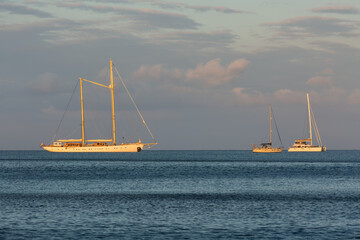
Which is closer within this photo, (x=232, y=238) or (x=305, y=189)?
(x=232, y=238)

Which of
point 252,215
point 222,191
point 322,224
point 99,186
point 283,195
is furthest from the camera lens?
point 99,186

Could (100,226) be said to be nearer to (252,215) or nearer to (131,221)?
(131,221)

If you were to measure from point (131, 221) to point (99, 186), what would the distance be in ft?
134

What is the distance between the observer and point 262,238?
40031mm

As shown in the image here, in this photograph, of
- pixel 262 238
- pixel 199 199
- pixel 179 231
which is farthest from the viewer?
pixel 199 199

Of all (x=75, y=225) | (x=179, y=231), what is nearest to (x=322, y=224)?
(x=179, y=231)

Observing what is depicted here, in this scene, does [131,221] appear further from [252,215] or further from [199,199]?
[199,199]

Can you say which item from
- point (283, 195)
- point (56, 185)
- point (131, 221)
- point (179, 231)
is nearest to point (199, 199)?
point (283, 195)

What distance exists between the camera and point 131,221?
47875mm

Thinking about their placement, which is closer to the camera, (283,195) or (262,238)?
(262,238)

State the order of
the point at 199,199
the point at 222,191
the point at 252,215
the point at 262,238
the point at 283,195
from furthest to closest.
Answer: the point at 222,191
the point at 283,195
the point at 199,199
the point at 252,215
the point at 262,238

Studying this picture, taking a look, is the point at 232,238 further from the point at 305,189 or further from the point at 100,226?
the point at 305,189

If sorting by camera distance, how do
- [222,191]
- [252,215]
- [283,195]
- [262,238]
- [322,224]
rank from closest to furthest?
[262,238], [322,224], [252,215], [283,195], [222,191]

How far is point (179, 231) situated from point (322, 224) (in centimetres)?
1136
